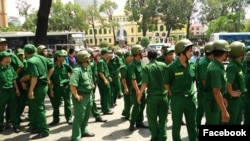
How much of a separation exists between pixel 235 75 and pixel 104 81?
414 cm

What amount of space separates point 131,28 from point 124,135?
8632 centimetres

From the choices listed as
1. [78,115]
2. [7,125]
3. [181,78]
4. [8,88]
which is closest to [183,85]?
[181,78]

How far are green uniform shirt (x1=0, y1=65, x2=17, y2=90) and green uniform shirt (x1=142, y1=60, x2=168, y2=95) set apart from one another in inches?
123

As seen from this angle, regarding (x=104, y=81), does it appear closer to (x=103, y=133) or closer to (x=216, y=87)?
(x=103, y=133)

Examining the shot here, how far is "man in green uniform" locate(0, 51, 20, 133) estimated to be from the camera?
7.02m

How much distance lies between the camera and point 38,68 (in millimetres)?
6723

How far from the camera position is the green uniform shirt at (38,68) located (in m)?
6.61

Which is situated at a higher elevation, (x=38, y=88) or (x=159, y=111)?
(x=38, y=88)

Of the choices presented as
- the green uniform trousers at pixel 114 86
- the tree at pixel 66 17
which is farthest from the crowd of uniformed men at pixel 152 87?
the tree at pixel 66 17

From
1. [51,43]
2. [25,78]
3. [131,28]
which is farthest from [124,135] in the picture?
[131,28]

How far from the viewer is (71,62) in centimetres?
1061

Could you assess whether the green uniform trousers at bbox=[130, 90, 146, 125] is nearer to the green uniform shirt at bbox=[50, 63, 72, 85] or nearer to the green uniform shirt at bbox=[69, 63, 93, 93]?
the green uniform shirt at bbox=[69, 63, 93, 93]

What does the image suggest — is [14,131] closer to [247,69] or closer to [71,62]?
[71,62]

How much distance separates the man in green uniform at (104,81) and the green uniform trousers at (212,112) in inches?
159
